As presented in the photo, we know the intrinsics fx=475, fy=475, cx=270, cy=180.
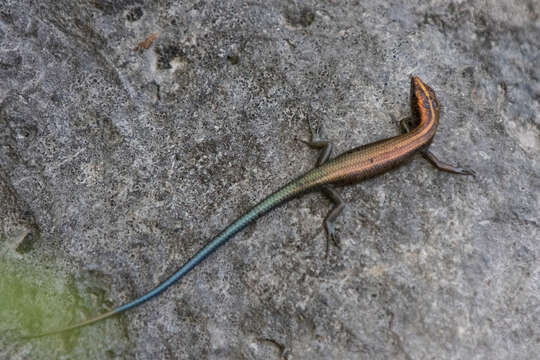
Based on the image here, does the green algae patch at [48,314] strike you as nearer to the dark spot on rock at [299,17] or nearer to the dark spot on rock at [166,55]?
the dark spot on rock at [166,55]

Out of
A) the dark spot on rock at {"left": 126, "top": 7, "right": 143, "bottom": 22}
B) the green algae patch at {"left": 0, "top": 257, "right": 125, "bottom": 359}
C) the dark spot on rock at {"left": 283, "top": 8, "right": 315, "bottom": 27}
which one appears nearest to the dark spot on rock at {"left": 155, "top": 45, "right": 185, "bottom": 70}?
the dark spot on rock at {"left": 126, "top": 7, "right": 143, "bottom": 22}

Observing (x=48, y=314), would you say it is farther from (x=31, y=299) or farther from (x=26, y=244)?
(x=26, y=244)

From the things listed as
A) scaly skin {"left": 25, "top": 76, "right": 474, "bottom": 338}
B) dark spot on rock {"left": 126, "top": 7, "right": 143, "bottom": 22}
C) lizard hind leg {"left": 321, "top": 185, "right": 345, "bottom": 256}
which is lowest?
lizard hind leg {"left": 321, "top": 185, "right": 345, "bottom": 256}

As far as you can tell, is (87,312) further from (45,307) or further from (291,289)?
(291,289)

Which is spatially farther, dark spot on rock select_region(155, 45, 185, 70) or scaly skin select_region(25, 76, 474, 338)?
dark spot on rock select_region(155, 45, 185, 70)

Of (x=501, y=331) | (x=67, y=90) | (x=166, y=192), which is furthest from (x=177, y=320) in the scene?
(x=501, y=331)

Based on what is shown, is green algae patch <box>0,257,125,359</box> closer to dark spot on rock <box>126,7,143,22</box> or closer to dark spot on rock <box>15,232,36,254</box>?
dark spot on rock <box>15,232,36,254</box>

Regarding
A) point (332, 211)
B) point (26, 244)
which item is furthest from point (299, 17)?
point (26, 244)
